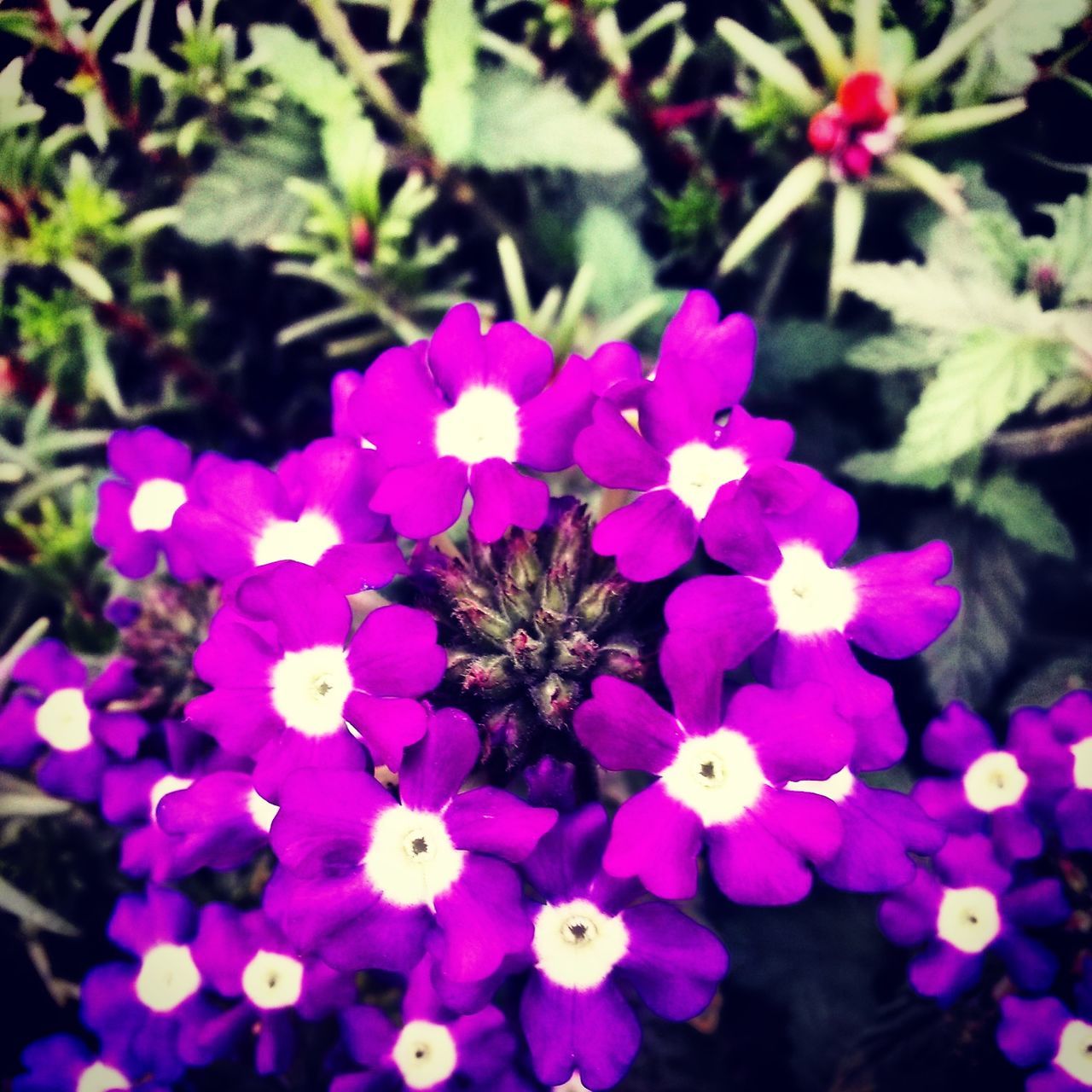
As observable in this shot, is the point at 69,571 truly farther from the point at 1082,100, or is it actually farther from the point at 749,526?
the point at 1082,100

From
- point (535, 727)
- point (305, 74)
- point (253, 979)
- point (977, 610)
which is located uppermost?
point (305, 74)

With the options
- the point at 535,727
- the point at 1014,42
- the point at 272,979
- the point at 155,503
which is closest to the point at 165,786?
the point at 272,979

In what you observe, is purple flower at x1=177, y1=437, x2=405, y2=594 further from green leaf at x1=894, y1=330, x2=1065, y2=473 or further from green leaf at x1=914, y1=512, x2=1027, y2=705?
green leaf at x1=914, y1=512, x2=1027, y2=705

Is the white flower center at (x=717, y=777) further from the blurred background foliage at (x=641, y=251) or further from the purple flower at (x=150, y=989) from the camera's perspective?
the purple flower at (x=150, y=989)

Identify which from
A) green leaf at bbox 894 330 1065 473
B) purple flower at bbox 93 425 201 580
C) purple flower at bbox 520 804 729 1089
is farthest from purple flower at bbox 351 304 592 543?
green leaf at bbox 894 330 1065 473

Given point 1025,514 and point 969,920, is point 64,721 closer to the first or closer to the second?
point 969,920

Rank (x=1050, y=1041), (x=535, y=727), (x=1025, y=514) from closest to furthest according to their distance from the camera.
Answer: (x=535, y=727)
(x=1050, y=1041)
(x=1025, y=514)

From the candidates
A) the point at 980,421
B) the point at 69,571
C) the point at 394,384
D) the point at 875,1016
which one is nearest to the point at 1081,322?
the point at 980,421
